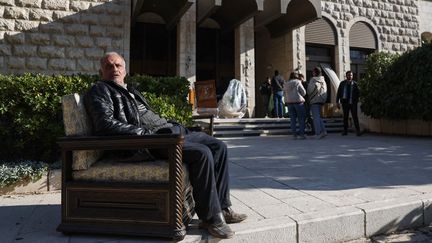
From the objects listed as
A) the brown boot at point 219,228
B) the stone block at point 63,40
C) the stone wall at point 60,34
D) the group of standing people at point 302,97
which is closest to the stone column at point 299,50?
the group of standing people at point 302,97

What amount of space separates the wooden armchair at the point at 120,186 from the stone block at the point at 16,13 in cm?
1036

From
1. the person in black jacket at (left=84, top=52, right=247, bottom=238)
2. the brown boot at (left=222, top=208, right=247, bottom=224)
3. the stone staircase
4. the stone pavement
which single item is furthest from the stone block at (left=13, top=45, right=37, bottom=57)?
the brown boot at (left=222, top=208, right=247, bottom=224)

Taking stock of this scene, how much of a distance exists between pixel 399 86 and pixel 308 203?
27.2 feet

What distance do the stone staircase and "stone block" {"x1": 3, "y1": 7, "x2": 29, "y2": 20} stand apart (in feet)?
22.8

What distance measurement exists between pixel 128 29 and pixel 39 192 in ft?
31.2

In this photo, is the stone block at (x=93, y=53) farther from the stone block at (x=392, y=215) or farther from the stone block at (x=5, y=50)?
the stone block at (x=392, y=215)

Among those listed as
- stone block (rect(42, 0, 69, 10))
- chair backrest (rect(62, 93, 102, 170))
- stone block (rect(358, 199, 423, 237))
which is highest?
stone block (rect(42, 0, 69, 10))

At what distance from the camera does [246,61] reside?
14953 mm

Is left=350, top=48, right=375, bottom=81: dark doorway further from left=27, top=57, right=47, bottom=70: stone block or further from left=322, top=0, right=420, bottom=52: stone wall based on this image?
left=27, top=57, right=47, bottom=70: stone block

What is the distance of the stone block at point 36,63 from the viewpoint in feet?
38.0

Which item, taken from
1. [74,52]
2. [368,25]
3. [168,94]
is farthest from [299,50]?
[168,94]

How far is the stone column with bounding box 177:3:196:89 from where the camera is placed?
45.4ft

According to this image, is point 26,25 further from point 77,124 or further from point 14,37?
point 77,124

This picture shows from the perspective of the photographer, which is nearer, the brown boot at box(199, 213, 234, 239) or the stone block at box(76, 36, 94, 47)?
the brown boot at box(199, 213, 234, 239)
